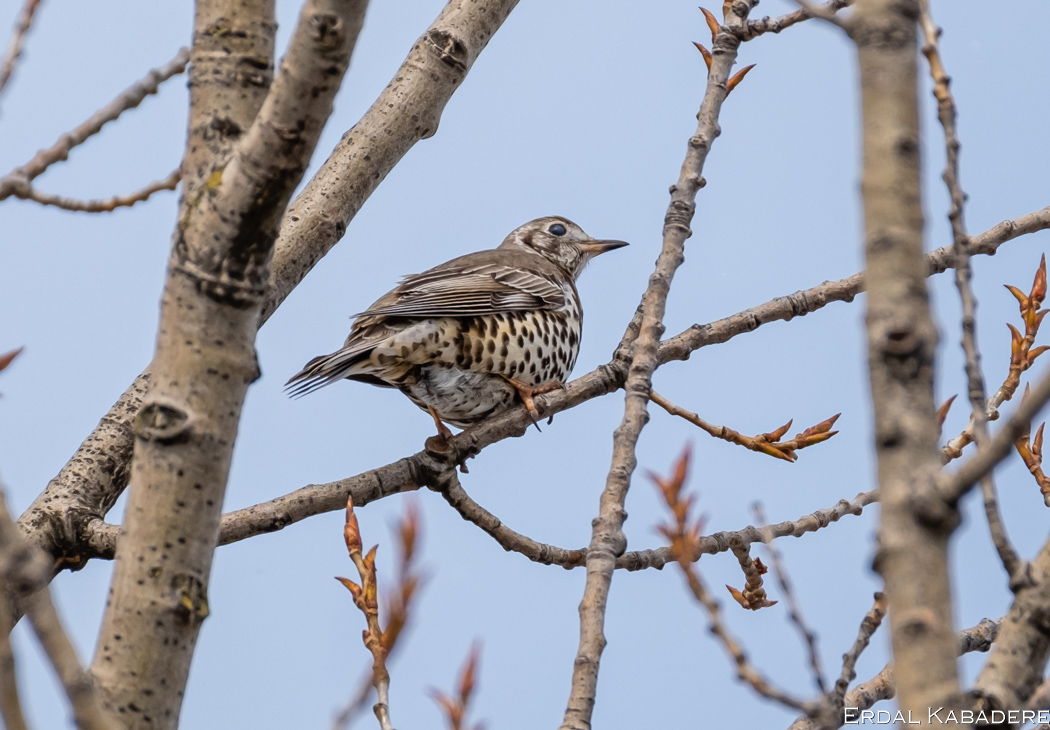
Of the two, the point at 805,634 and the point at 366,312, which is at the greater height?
the point at 366,312

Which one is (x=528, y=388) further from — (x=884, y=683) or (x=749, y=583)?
(x=884, y=683)

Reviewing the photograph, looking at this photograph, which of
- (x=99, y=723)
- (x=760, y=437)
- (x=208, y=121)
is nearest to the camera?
(x=99, y=723)

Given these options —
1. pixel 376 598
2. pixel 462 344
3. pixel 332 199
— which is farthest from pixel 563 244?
pixel 376 598

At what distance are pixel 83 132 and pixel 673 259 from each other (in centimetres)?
98

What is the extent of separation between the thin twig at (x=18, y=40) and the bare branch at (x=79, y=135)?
0.17 meters

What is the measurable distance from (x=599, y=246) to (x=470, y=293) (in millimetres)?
1614

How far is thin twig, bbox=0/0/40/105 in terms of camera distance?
4.59 ft

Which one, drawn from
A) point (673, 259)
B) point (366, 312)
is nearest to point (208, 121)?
point (673, 259)

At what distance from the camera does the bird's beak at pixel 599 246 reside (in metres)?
5.28

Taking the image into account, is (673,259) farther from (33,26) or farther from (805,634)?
(33,26)

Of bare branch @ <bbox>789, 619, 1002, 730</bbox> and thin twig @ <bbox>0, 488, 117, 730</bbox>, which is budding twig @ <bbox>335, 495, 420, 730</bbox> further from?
bare branch @ <bbox>789, 619, 1002, 730</bbox>

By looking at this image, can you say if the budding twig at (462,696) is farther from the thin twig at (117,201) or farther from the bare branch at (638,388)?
the thin twig at (117,201)

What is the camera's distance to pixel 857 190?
90cm

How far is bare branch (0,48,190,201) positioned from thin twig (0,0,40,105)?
0.17 m
